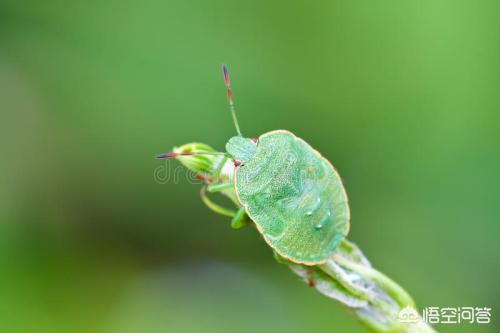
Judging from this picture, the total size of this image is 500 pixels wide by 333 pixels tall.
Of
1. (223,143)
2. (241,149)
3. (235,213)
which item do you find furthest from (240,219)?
(223,143)

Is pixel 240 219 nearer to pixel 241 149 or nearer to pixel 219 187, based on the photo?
pixel 219 187

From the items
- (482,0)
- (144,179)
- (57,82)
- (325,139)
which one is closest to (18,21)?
(57,82)

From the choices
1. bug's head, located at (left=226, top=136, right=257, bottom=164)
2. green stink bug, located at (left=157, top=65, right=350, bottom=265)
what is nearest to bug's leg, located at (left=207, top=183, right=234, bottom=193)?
green stink bug, located at (left=157, top=65, right=350, bottom=265)

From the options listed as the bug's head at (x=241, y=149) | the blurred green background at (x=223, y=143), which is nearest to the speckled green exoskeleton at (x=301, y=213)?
the bug's head at (x=241, y=149)

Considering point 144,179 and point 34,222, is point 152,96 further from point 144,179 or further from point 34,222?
point 34,222

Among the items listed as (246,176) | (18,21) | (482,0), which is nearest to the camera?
(246,176)

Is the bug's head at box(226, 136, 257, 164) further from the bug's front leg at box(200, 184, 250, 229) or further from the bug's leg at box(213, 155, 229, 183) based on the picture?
the bug's front leg at box(200, 184, 250, 229)

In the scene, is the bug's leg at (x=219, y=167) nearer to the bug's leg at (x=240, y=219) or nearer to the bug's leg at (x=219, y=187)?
the bug's leg at (x=219, y=187)
